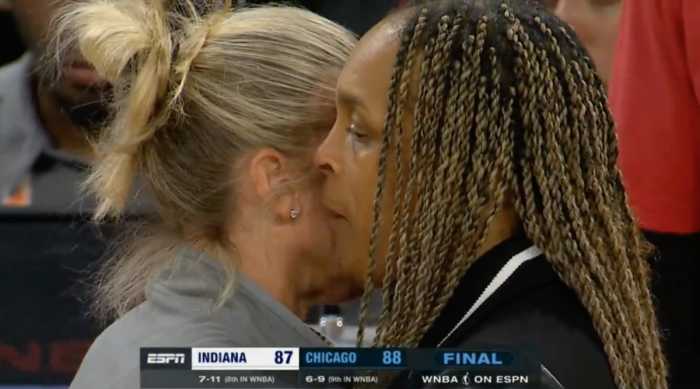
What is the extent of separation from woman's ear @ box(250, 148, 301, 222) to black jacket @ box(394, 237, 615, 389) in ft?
1.81

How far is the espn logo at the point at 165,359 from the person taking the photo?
168 cm

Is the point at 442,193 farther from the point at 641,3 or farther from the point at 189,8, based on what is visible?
the point at 641,3

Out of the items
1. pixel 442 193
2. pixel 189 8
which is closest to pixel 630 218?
pixel 442 193

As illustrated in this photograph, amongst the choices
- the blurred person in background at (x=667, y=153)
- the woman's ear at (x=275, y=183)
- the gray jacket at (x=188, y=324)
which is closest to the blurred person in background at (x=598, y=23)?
the blurred person in background at (x=667, y=153)

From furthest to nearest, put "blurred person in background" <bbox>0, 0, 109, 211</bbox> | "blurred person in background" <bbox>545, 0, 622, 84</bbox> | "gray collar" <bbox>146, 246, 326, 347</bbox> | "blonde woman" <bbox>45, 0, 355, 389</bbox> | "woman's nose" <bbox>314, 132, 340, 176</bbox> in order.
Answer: "blurred person in background" <bbox>0, 0, 109, 211</bbox>
"blurred person in background" <bbox>545, 0, 622, 84</bbox>
"blonde woman" <bbox>45, 0, 355, 389</bbox>
"gray collar" <bbox>146, 246, 326, 347</bbox>
"woman's nose" <bbox>314, 132, 340, 176</bbox>

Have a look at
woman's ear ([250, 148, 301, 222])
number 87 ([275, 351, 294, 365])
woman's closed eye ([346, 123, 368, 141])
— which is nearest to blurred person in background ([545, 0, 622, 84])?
woman's ear ([250, 148, 301, 222])

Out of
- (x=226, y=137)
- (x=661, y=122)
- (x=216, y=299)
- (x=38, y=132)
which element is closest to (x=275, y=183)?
(x=226, y=137)

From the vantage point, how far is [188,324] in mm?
1841

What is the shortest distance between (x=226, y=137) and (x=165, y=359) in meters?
0.44

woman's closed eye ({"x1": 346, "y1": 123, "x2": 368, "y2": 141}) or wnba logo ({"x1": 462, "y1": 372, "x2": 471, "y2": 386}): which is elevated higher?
woman's closed eye ({"x1": 346, "y1": 123, "x2": 368, "y2": 141})

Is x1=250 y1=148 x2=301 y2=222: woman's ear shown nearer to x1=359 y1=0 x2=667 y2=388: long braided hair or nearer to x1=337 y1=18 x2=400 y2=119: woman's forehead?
x1=337 y1=18 x2=400 y2=119: woman's forehead

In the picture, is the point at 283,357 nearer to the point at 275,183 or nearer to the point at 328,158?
the point at 328,158

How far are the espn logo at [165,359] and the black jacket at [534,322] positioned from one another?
30 centimetres

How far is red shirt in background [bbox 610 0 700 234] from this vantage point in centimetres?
247
